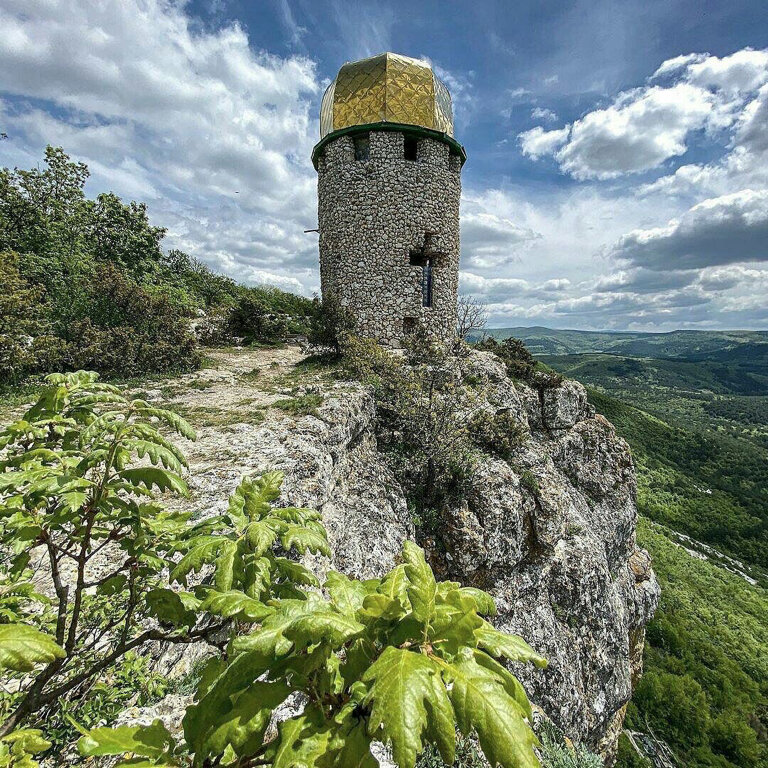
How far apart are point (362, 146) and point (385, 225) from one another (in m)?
3.28

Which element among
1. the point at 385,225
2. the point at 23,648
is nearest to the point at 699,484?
the point at 385,225

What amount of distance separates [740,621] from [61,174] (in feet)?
234

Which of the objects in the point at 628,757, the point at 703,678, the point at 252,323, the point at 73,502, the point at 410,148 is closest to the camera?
the point at 73,502

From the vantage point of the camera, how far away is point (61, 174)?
1432 centimetres

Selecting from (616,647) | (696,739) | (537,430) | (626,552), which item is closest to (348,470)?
(537,430)

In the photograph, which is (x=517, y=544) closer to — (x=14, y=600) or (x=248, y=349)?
(x=14, y=600)

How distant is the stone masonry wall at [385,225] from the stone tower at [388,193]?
0.04m

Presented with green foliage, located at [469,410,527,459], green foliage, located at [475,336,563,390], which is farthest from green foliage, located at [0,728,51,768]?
green foliage, located at [475,336,563,390]

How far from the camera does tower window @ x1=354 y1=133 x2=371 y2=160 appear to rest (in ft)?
46.6

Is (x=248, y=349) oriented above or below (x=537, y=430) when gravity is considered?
above

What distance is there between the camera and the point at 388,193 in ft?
45.6

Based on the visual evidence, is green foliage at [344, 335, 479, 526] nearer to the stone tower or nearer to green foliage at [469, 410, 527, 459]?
green foliage at [469, 410, 527, 459]

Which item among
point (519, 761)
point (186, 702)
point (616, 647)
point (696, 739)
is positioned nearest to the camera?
point (519, 761)

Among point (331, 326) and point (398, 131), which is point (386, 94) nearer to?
point (398, 131)
